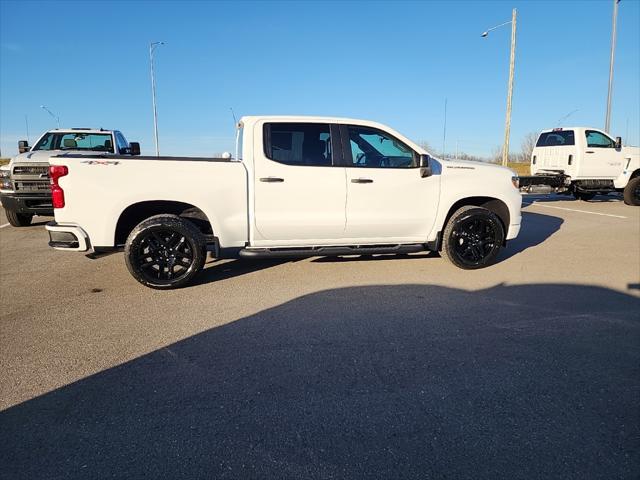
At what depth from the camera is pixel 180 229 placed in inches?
195

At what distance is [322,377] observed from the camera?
9.91ft

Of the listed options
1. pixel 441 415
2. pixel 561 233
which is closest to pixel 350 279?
pixel 441 415

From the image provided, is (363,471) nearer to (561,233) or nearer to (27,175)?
(561,233)

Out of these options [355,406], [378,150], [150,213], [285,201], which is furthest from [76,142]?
[355,406]

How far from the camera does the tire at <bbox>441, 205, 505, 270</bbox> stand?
5859 millimetres

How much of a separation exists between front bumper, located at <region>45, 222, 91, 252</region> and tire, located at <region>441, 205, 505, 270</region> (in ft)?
14.5

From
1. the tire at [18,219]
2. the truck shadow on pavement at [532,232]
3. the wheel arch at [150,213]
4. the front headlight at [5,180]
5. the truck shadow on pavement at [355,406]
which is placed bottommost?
the truck shadow on pavement at [355,406]

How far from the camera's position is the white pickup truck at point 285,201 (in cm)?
487

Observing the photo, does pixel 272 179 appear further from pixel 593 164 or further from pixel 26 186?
pixel 593 164

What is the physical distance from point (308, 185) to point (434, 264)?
2249 mm

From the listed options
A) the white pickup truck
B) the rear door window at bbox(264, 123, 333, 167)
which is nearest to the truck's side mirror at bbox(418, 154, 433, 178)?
the white pickup truck

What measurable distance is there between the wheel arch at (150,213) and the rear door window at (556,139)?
12496 millimetres

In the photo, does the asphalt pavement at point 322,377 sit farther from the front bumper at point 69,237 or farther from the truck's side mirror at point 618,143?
the truck's side mirror at point 618,143

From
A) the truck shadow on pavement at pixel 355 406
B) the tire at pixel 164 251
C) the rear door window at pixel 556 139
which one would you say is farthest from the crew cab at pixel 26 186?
the rear door window at pixel 556 139
